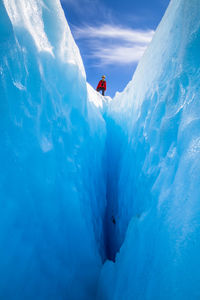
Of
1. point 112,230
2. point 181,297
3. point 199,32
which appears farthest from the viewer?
point 112,230

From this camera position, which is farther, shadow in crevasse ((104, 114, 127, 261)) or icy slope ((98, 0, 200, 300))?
shadow in crevasse ((104, 114, 127, 261))

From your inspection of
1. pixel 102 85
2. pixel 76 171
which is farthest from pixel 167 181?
pixel 102 85

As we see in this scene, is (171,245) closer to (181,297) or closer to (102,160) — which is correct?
(181,297)

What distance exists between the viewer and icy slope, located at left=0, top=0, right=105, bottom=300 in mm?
1708

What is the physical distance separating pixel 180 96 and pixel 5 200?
1868mm

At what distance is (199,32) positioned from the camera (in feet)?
4.74

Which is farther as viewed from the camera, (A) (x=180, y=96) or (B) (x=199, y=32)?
(A) (x=180, y=96)

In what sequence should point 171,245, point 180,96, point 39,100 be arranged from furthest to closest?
1. point 39,100
2. point 180,96
3. point 171,245

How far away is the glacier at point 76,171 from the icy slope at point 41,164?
0.4 inches

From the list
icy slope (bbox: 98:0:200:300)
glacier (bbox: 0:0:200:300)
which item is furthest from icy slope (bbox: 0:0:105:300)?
icy slope (bbox: 98:0:200:300)

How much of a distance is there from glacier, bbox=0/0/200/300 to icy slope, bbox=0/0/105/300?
0.4 inches

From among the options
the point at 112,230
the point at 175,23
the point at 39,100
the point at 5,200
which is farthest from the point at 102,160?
the point at 175,23

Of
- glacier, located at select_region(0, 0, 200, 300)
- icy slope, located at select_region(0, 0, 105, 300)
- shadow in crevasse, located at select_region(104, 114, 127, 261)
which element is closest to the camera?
glacier, located at select_region(0, 0, 200, 300)

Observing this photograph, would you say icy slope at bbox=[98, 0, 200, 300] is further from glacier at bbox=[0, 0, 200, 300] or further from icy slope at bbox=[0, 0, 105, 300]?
icy slope at bbox=[0, 0, 105, 300]
